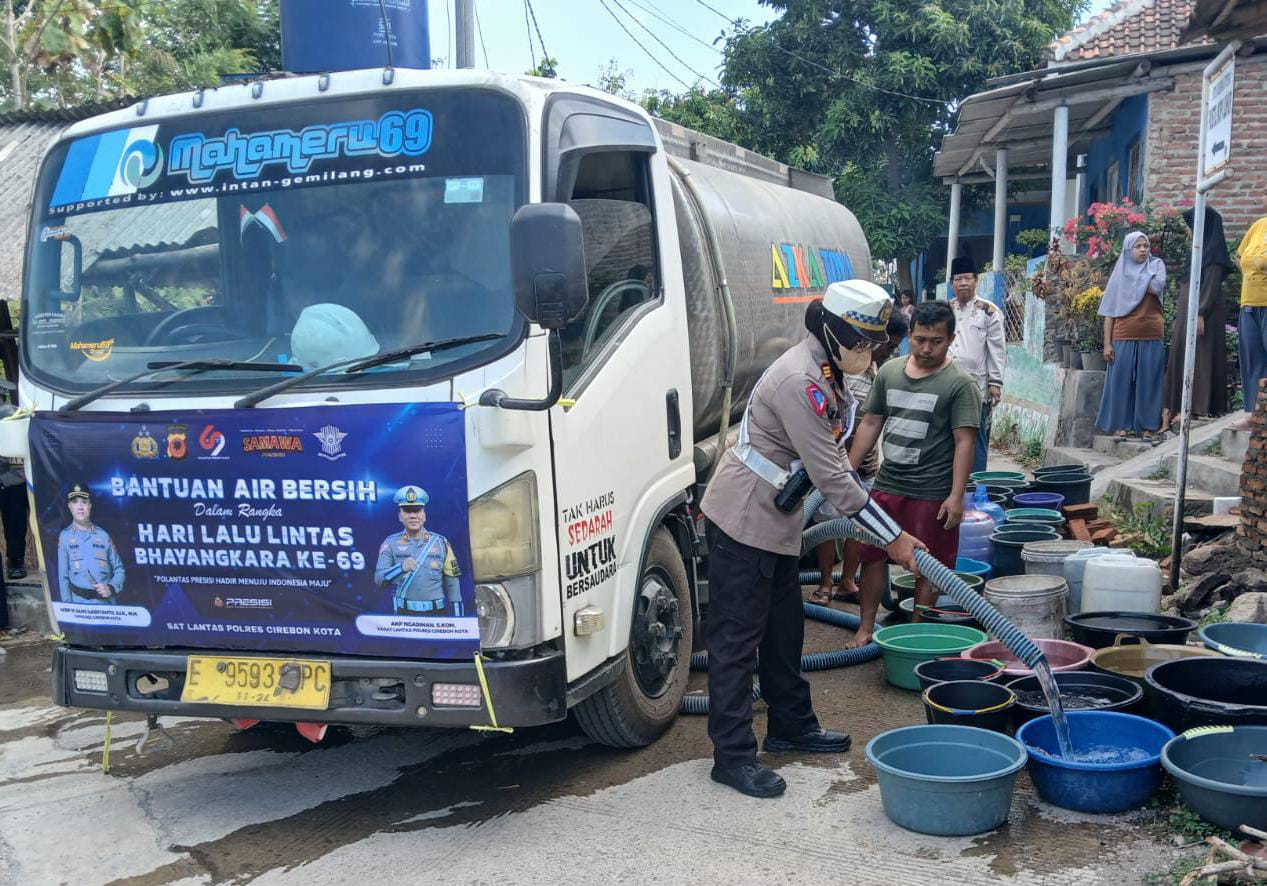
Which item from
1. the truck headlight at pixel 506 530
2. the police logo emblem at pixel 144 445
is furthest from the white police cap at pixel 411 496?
the police logo emblem at pixel 144 445

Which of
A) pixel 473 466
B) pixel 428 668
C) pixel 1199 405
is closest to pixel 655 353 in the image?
pixel 473 466

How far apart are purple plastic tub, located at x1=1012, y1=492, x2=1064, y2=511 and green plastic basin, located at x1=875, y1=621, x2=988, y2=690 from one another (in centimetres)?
232

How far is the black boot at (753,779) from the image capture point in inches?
156

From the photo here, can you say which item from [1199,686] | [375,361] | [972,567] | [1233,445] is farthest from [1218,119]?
[375,361]

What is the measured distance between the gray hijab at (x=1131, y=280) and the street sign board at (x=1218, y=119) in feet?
11.0

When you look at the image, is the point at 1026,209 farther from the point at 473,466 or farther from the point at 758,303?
the point at 473,466

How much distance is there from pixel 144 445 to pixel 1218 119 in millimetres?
5295

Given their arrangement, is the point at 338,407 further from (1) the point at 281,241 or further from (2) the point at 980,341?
(2) the point at 980,341

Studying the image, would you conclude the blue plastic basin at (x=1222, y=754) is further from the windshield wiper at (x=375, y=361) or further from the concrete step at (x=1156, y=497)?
the concrete step at (x=1156, y=497)

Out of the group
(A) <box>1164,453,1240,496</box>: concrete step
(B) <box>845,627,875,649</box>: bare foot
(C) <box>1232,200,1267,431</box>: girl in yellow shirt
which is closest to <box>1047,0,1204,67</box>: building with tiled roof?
(C) <box>1232,200,1267,431</box>: girl in yellow shirt

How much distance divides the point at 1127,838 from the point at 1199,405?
6485mm

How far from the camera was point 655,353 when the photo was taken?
4422mm

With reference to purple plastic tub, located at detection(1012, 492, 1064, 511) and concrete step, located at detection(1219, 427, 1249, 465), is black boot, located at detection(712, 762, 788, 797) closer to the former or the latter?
purple plastic tub, located at detection(1012, 492, 1064, 511)

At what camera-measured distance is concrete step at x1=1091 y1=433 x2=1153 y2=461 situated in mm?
9281
